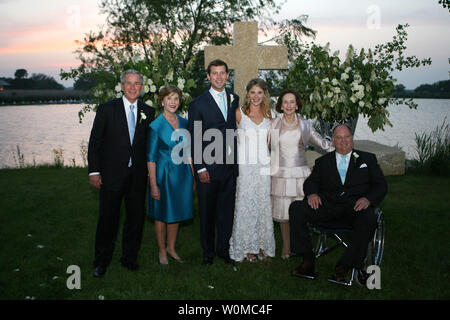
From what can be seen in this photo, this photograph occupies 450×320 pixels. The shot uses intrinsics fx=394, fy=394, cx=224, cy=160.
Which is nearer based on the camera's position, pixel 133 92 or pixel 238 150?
pixel 133 92

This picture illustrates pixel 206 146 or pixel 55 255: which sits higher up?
pixel 206 146

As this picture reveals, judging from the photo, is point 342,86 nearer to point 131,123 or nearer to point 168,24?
point 131,123

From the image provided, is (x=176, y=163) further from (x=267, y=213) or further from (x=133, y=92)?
(x=267, y=213)

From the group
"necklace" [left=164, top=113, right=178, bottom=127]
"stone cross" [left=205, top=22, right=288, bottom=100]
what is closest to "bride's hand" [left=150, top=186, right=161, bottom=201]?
"necklace" [left=164, top=113, right=178, bottom=127]

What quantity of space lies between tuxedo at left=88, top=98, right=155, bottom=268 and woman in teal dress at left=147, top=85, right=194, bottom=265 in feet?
0.39

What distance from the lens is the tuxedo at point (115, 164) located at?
4.36 metres

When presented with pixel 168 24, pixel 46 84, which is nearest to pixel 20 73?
pixel 46 84

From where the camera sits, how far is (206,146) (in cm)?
456

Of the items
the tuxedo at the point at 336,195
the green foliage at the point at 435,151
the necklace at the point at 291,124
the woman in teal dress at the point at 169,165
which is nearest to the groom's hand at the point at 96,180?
the woman in teal dress at the point at 169,165

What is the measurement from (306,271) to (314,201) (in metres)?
0.81

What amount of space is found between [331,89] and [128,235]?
3600 millimetres

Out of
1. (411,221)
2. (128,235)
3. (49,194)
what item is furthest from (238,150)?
(49,194)

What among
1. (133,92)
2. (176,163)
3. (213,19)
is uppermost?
(213,19)

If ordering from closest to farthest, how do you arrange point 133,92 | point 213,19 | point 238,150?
point 133,92 < point 238,150 < point 213,19
